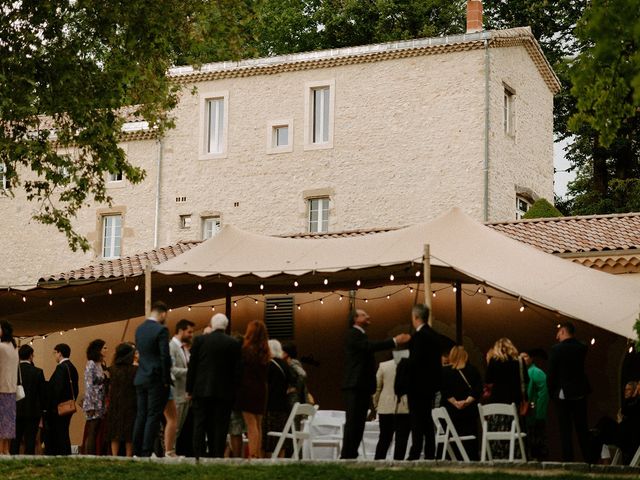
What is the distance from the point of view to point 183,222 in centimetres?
3491

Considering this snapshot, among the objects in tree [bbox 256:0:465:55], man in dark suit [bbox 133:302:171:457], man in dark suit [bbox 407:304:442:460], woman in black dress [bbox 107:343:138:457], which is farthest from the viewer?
tree [bbox 256:0:465:55]

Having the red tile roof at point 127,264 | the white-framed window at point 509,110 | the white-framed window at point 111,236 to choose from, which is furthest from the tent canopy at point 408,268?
the white-framed window at point 111,236

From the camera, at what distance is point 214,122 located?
3528 centimetres

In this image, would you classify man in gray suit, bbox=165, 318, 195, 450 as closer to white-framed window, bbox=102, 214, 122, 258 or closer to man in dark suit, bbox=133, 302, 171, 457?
man in dark suit, bbox=133, 302, 171, 457

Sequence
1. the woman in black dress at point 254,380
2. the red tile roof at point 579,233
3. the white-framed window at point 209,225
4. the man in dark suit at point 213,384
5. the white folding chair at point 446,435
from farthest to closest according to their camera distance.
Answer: the white-framed window at point 209,225
the red tile roof at point 579,233
the white folding chair at point 446,435
the woman in black dress at point 254,380
the man in dark suit at point 213,384

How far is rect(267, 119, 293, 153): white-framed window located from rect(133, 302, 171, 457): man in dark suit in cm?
2185

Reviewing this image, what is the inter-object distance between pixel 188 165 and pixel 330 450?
21360mm

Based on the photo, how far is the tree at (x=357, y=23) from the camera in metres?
40.2

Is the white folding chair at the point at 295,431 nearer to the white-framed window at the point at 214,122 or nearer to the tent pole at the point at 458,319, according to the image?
the tent pole at the point at 458,319

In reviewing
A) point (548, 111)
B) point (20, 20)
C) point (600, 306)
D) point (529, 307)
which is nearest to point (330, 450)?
point (600, 306)

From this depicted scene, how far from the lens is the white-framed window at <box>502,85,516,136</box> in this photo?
3331 centimetres

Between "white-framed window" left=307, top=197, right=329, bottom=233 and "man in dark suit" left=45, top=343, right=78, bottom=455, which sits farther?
"white-framed window" left=307, top=197, right=329, bottom=233

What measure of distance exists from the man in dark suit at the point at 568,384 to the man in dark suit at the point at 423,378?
59.6 inches

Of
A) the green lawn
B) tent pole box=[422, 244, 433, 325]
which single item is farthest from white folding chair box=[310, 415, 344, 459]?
the green lawn
